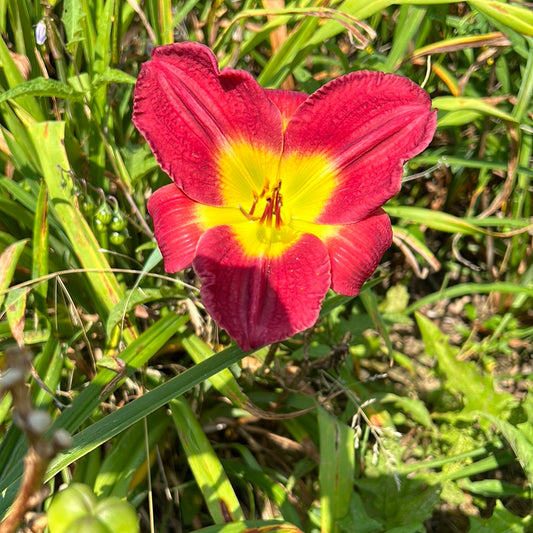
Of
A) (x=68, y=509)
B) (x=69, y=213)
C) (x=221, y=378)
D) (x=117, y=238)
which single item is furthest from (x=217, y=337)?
(x=68, y=509)

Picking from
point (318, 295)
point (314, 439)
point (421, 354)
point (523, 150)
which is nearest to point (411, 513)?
point (314, 439)

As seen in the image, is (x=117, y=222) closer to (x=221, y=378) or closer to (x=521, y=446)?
(x=221, y=378)

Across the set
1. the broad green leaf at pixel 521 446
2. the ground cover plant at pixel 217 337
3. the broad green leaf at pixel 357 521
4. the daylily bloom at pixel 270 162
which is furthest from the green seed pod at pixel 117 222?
the broad green leaf at pixel 521 446

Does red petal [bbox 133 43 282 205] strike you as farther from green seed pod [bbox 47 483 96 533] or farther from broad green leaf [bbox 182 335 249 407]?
green seed pod [bbox 47 483 96 533]

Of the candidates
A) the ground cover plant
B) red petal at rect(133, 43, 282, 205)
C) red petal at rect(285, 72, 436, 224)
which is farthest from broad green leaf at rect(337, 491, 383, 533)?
red petal at rect(133, 43, 282, 205)

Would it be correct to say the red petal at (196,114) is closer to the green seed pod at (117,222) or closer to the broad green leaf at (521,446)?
the green seed pod at (117,222)
